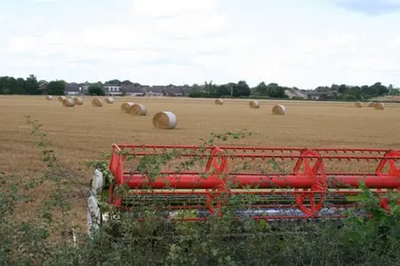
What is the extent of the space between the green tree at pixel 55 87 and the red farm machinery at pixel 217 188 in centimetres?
11071

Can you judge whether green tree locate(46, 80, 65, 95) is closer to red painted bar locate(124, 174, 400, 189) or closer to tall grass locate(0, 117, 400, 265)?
red painted bar locate(124, 174, 400, 189)

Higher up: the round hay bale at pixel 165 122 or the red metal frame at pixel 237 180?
the red metal frame at pixel 237 180

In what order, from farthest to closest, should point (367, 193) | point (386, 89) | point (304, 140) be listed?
point (386, 89) < point (304, 140) < point (367, 193)

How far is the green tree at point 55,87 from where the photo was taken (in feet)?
369

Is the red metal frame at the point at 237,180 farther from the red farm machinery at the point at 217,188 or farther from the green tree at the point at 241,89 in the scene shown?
the green tree at the point at 241,89

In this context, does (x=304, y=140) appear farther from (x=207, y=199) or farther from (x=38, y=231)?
(x=38, y=231)

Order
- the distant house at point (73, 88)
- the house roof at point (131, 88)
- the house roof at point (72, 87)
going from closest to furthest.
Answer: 1. the distant house at point (73, 88)
2. the house roof at point (72, 87)
3. the house roof at point (131, 88)

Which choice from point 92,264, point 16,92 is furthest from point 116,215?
point 16,92

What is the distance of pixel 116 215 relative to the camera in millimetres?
4480

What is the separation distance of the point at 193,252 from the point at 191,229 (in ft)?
0.67

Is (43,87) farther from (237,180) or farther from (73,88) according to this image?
(237,180)

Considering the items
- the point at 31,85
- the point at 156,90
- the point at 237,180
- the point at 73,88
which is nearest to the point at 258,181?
the point at 237,180

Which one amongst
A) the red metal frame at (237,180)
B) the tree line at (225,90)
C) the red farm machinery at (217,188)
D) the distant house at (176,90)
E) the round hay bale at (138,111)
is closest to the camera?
the red farm machinery at (217,188)

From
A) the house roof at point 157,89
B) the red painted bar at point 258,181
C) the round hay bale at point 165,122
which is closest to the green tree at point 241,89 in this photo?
→ the house roof at point 157,89
